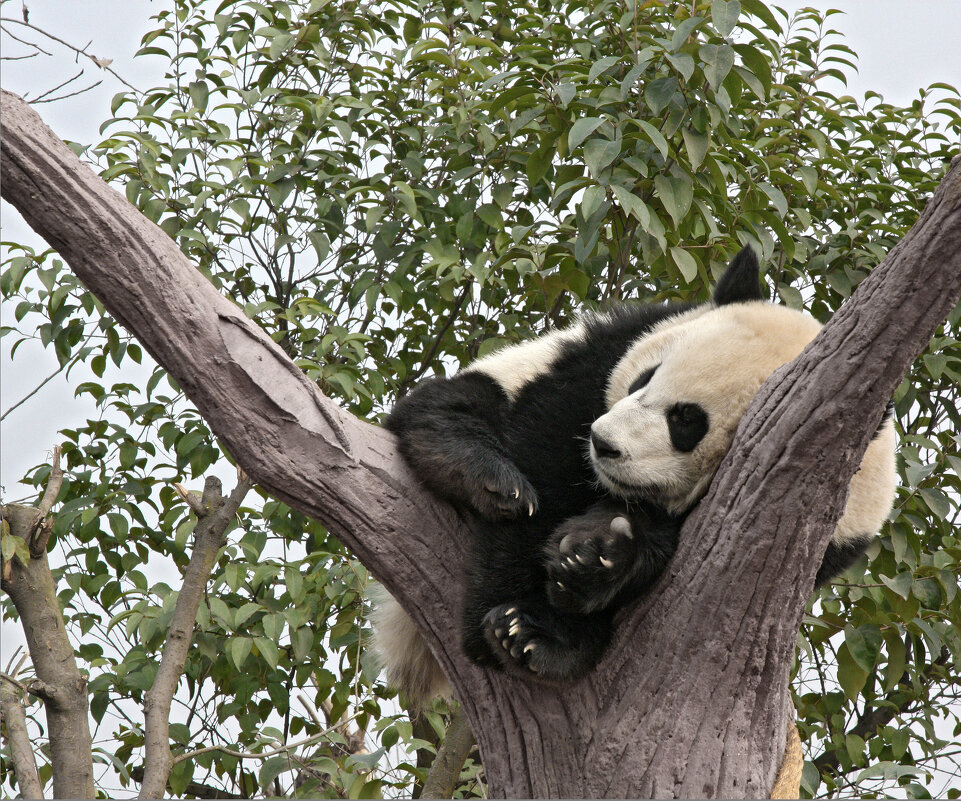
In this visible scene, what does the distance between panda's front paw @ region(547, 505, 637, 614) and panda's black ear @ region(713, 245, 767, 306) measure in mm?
642

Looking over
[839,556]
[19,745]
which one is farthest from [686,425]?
[19,745]

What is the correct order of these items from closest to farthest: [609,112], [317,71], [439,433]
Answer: [439,433] < [609,112] < [317,71]

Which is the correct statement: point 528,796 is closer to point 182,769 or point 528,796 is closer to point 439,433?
point 439,433

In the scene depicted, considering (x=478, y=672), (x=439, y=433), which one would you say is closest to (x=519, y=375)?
(x=439, y=433)

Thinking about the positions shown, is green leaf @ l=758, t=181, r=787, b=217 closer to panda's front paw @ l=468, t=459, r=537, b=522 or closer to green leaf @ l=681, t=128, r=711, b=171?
green leaf @ l=681, t=128, r=711, b=171

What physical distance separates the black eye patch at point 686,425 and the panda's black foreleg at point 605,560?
0.17m

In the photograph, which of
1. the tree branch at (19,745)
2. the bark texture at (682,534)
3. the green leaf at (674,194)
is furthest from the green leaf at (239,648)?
the green leaf at (674,194)

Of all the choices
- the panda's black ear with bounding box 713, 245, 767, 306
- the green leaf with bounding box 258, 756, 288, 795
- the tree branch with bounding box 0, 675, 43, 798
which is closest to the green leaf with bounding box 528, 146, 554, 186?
the panda's black ear with bounding box 713, 245, 767, 306

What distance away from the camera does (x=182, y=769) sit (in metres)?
2.87

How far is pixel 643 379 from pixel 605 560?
0.49 metres

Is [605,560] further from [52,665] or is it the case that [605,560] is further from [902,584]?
[52,665]

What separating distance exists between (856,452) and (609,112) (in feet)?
4.63

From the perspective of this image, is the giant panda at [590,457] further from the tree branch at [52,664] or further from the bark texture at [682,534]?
the tree branch at [52,664]

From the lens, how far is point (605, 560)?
164 centimetres
